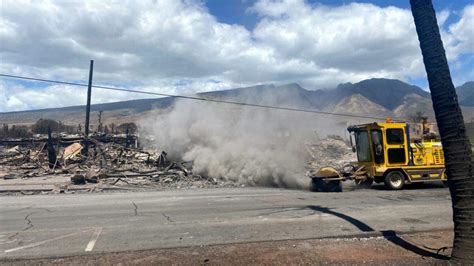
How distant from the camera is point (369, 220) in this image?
407 inches

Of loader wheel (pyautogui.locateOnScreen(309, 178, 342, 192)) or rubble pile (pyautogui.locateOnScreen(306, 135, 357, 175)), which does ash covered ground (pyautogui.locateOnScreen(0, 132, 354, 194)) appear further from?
loader wheel (pyautogui.locateOnScreen(309, 178, 342, 192))

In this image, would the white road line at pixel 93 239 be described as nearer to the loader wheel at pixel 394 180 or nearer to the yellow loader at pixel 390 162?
the yellow loader at pixel 390 162

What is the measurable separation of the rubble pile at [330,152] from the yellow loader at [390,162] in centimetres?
1329

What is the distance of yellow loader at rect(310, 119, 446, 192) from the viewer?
1742 centimetres

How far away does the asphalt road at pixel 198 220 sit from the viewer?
8.48m

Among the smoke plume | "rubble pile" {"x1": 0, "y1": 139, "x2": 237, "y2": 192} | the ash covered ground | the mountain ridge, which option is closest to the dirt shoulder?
the ash covered ground

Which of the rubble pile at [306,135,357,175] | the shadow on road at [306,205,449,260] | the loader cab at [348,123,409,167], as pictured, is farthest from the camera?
the rubble pile at [306,135,357,175]

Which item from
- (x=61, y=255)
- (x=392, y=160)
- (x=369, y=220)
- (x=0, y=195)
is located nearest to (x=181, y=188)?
(x=0, y=195)

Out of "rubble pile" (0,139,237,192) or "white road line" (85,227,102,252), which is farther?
"rubble pile" (0,139,237,192)

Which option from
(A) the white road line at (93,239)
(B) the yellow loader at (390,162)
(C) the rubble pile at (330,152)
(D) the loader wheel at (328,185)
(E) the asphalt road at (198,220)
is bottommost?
(A) the white road line at (93,239)

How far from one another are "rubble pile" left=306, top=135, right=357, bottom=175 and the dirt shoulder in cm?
2383

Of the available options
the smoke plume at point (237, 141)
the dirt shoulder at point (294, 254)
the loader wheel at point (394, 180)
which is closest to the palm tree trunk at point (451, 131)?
the dirt shoulder at point (294, 254)

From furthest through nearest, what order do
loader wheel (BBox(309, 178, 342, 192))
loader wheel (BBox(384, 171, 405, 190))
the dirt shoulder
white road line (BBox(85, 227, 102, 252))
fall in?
loader wheel (BBox(384, 171, 405, 190))
loader wheel (BBox(309, 178, 342, 192))
white road line (BBox(85, 227, 102, 252))
the dirt shoulder

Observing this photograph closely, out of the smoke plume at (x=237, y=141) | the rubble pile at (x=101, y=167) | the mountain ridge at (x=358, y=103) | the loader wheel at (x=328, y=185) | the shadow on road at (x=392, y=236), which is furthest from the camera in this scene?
the mountain ridge at (x=358, y=103)
